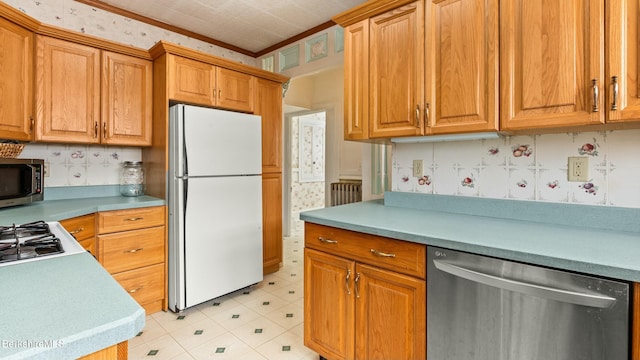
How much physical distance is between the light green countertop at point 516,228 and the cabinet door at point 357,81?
20.6 inches

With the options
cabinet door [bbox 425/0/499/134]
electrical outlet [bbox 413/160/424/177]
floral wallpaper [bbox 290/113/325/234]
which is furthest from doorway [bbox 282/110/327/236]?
cabinet door [bbox 425/0/499/134]

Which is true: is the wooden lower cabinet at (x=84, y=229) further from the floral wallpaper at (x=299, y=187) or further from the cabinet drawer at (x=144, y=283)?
the floral wallpaper at (x=299, y=187)

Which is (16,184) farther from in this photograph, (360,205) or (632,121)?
(632,121)

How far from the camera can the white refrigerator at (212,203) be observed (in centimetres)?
237

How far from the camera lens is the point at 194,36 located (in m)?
3.19

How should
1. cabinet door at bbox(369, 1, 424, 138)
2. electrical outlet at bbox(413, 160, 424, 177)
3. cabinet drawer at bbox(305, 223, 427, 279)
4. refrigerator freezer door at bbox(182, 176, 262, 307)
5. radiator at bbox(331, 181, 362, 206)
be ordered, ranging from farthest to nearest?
1. radiator at bbox(331, 181, 362, 206)
2. refrigerator freezer door at bbox(182, 176, 262, 307)
3. electrical outlet at bbox(413, 160, 424, 177)
4. cabinet door at bbox(369, 1, 424, 138)
5. cabinet drawer at bbox(305, 223, 427, 279)

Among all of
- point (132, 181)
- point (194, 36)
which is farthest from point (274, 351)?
point (194, 36)

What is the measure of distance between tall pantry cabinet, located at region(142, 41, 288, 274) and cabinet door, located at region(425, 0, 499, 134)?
5.81ft

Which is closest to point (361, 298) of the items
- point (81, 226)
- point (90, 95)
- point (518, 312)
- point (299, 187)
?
point (518, 312)

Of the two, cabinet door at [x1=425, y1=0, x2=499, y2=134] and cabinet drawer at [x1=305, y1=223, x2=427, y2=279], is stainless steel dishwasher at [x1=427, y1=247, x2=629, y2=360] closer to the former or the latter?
cabinet drawer at [x1=305, y1=223, x2=427, y2=279]

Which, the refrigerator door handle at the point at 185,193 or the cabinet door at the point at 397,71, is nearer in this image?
the cabinet door at the point at 397,71

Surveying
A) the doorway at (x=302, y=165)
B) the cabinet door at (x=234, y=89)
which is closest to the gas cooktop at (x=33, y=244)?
the cabinet door at (x=234, y=89)

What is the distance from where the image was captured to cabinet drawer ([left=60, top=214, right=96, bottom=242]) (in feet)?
6.38

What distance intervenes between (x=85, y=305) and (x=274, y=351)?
1535 mm
